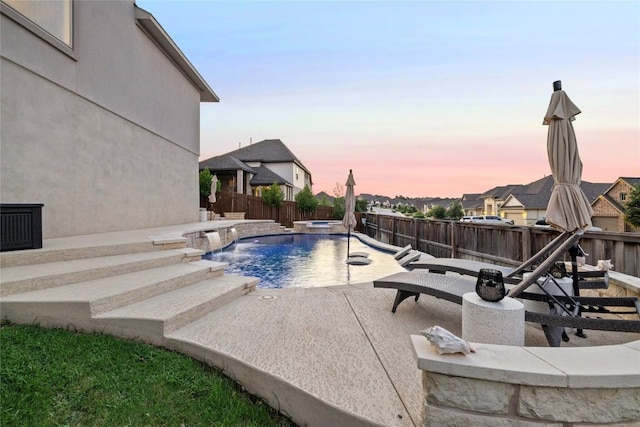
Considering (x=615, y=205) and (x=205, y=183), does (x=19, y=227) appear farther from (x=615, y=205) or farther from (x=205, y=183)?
(x=615, y=205)

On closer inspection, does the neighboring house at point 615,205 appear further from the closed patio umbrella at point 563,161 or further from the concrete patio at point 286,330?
the concrete patio at point 286,330

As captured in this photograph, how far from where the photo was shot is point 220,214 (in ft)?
67.6

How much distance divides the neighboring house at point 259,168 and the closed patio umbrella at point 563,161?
2387cm

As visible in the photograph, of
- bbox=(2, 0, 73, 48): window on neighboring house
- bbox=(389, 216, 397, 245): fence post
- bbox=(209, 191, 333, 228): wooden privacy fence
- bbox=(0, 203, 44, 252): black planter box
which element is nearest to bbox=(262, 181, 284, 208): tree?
bbox=(209, 191, 333, 228): wooden privacy fence

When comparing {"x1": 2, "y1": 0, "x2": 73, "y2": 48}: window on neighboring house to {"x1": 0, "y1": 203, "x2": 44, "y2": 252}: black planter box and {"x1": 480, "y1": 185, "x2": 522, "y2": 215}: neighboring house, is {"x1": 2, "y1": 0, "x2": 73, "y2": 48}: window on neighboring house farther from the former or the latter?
{"x1": 480, "y1": 185, "x2": 522, "y2": 215}: neighboring house

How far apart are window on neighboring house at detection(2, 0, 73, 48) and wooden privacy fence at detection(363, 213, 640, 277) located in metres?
10.3

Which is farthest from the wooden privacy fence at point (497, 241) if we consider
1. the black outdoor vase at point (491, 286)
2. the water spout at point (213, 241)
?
the water spout at point (213, 241)

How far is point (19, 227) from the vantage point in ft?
14.3

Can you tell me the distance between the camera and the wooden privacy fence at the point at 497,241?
4.27 m

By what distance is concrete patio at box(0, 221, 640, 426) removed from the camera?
2123 millimetres

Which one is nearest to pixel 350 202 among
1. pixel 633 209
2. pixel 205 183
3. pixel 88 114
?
pixel 88 114

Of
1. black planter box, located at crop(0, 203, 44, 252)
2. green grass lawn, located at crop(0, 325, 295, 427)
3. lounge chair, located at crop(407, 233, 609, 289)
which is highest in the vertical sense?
black planter box, located at crop(0, 203, 44, 252)

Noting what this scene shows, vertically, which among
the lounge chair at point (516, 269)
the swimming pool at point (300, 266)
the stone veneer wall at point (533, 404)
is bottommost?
the swimming pool at point (300, 266)

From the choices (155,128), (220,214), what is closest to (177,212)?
(155,128)
